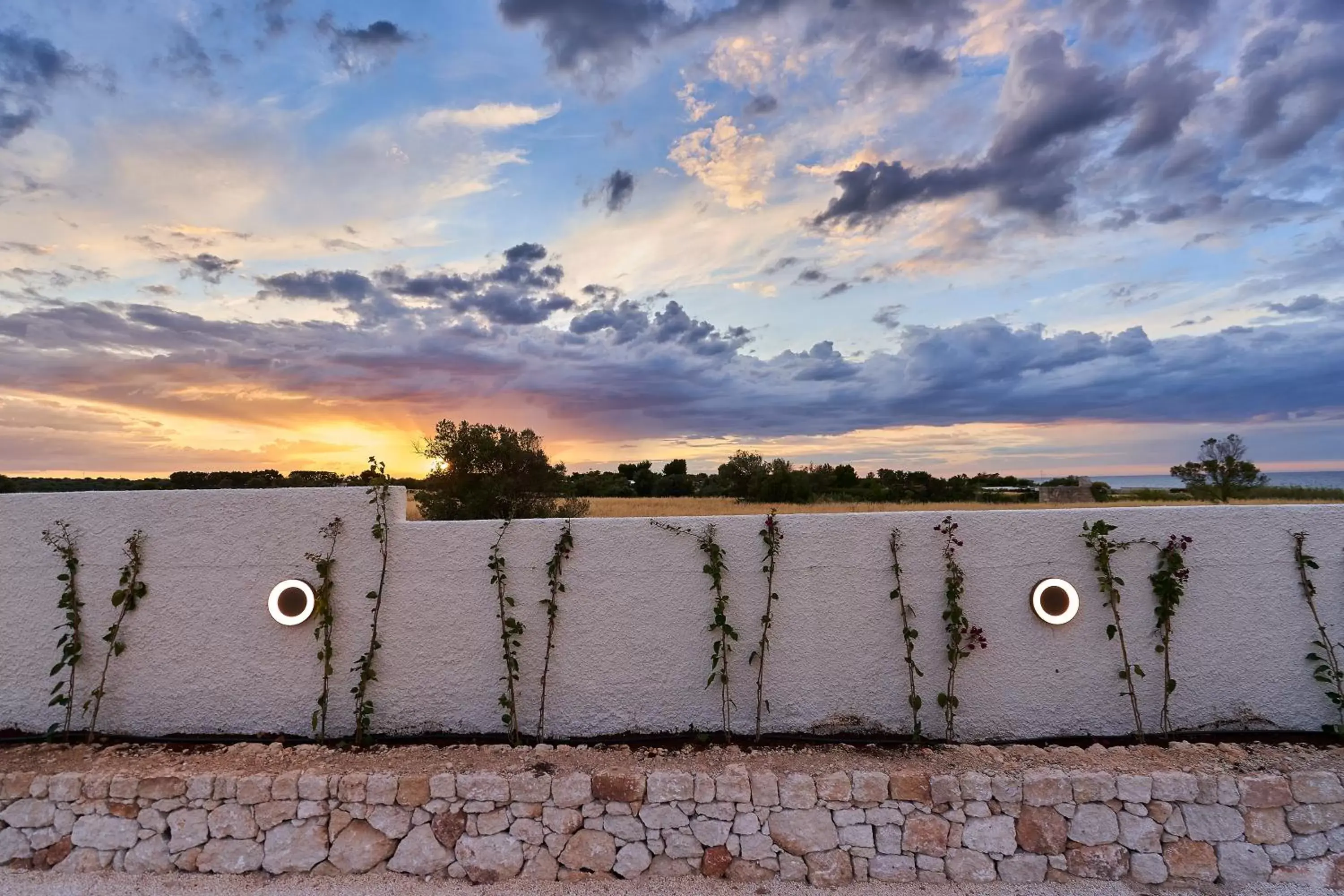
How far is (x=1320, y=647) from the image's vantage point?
5.65 meters

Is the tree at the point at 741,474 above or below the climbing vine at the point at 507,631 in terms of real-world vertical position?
above

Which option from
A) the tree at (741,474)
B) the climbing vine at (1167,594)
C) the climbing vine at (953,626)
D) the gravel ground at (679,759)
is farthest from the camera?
the tree at (741,474)

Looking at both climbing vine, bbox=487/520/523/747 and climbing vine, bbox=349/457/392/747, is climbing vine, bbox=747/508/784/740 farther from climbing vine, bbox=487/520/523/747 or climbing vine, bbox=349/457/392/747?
climbing vine, bbox=349/457/392/747

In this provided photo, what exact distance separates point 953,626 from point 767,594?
4.85 ft

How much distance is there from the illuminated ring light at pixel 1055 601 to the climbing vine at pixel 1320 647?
74.5 inches

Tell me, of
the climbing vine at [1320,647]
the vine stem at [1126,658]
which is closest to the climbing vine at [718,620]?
the vine stem at [1126,658]

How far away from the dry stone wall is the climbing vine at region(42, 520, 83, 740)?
2.28 m

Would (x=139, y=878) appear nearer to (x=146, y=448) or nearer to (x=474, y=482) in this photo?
(x=146, y=448)

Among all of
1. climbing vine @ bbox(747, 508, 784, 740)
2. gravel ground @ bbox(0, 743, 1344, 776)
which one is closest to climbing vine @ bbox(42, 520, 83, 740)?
gravel ground @ bbox(0, 743, 1344, 776)

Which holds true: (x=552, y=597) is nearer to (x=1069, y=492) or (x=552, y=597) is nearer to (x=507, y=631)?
(x=507, y=631)

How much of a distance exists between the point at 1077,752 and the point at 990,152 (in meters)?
8.56

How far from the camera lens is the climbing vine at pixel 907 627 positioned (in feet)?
17.9

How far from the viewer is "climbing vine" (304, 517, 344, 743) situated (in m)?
5.60

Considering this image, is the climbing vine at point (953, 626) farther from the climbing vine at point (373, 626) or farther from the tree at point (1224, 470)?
the tree at point (1224, 470)
